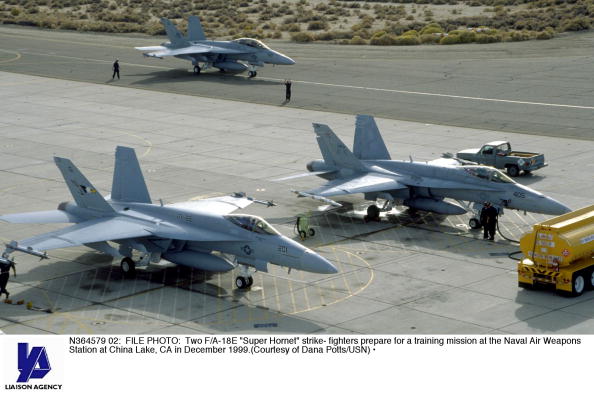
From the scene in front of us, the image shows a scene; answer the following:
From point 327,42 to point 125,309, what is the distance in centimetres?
6656

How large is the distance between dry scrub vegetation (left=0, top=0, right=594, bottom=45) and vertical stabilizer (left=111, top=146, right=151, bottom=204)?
2286 inches

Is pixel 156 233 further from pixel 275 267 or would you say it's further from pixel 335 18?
pixel 335 18

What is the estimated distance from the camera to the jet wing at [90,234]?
2892 cm

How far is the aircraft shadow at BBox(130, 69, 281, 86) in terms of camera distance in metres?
69.9

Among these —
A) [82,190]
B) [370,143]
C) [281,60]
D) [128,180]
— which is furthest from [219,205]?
[281,60]

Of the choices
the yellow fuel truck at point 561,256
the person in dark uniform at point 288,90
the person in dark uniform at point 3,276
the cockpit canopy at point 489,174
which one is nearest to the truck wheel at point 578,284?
the yellow fuel truck at point 561,256

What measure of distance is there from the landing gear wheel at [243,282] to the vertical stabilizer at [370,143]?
1202 cm

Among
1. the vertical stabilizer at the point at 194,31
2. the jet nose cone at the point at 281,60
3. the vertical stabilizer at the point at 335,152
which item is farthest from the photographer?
the vertical stabilizer at the point at 194,31

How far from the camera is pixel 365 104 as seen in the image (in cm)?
6141

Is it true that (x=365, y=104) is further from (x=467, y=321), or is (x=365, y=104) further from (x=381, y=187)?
(x=467, y=321)

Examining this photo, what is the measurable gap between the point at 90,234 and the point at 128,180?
3258 millimetres

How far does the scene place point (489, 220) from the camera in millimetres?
34031

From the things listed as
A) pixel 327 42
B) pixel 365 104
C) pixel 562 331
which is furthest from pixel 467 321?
pixel 327 42

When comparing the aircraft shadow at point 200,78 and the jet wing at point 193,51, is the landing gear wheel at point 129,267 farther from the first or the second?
the jet wing at point 193,51
